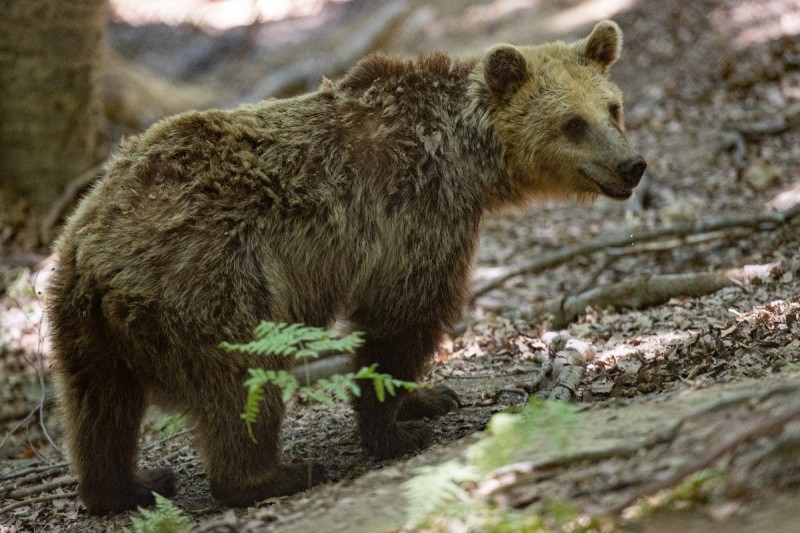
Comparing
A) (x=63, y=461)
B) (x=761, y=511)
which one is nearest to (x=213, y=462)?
(x=63, y=461)

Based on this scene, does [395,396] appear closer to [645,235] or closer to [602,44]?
[602,44]

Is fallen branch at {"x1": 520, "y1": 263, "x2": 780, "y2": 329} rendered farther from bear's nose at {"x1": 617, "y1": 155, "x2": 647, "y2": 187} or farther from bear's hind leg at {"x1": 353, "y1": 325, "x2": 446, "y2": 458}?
bear's hind leg at {"x1": 353, "y1": 325, "x2": 446, "y2": 458}

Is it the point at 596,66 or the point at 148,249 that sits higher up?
the point at 596,66

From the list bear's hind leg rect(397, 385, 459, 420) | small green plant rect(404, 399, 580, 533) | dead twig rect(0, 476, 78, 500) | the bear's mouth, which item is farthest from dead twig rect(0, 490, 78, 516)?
the bear's mouth

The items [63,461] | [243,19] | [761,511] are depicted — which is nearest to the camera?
[761,511]

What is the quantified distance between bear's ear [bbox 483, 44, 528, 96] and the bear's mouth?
0.97 meters

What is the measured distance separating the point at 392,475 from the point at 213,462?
1587 millimetres

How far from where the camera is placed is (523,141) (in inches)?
294

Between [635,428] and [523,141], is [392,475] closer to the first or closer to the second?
[635,428]

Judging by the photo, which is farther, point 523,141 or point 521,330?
point 521,330

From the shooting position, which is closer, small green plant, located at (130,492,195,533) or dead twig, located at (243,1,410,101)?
small green plant, located at (130,492,195,533)

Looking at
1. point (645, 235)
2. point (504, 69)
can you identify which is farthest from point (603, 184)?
point (645, 235)

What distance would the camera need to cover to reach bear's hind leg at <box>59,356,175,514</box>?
661cm

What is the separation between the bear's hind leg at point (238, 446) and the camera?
6406 millimetres
